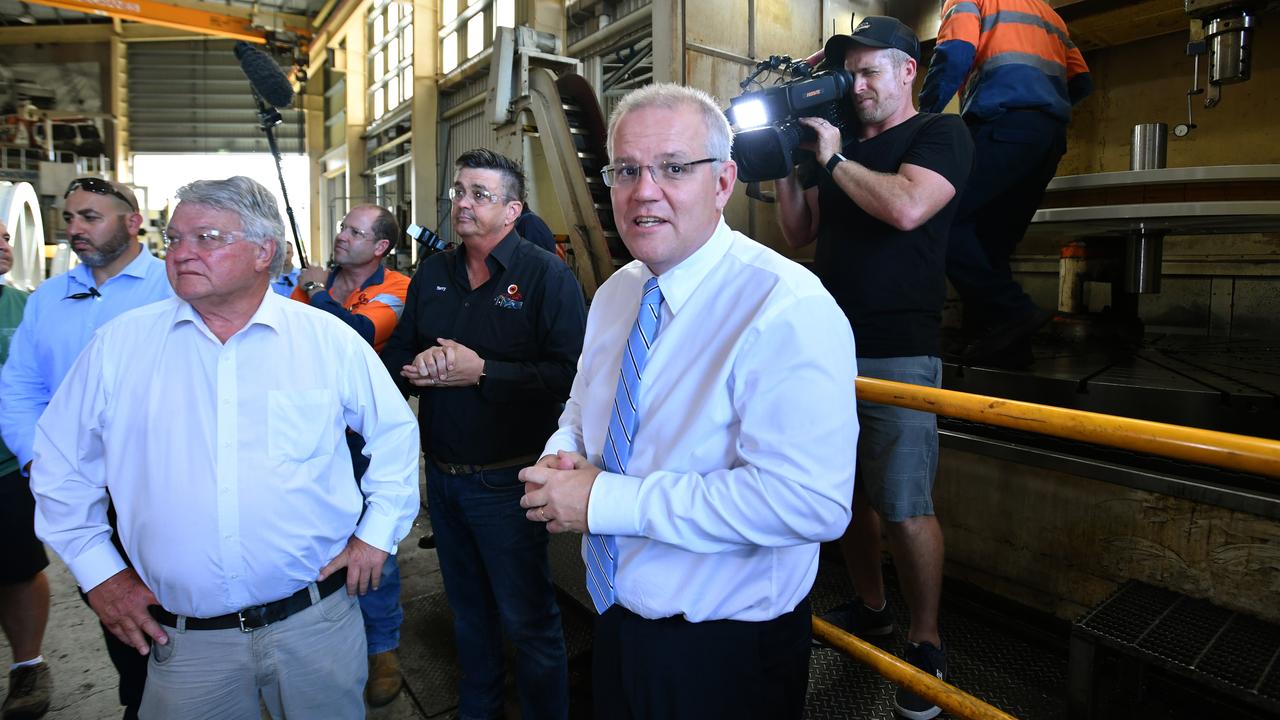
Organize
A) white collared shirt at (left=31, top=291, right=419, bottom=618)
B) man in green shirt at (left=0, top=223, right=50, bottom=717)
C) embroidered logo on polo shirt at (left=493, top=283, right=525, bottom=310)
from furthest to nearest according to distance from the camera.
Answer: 1. man in green shirt at (left=0, top=223, right=50, bottom=717)
2. embroidered logo on polo shirt at (left=493, top=283, right=525, bottom=310)
3. white collared shirt at (left=31, top=291, right=419, bottom=618)

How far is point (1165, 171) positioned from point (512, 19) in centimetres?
1026

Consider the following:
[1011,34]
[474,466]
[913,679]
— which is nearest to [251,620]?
[474,466]

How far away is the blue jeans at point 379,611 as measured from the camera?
271 cm

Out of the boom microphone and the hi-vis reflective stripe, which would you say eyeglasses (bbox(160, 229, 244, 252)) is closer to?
the hi-vis reflective stripe

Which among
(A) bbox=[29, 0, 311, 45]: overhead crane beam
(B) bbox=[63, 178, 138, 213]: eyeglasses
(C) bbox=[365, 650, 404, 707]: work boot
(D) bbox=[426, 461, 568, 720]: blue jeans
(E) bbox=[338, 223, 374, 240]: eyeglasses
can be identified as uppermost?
(A) bbox=[29, 0, 311, 45]: overhead crane beam

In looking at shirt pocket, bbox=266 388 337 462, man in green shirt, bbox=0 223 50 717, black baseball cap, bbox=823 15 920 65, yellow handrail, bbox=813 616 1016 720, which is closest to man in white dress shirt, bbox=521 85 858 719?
yellow handrail, bbox=813 616 1016 720

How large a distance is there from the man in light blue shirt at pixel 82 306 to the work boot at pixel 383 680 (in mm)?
734

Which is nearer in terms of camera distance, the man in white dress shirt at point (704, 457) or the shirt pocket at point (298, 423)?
the man in white dress shirt at point (704, 457)

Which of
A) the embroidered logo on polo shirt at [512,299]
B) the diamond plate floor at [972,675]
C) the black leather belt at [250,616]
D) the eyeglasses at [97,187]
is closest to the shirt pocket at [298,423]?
the black leather belt at [250,616]

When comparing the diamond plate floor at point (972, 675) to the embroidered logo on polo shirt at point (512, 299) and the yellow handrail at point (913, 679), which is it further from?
the embroidered logo on polo shirt at point (512, 299)

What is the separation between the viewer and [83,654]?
118 inches

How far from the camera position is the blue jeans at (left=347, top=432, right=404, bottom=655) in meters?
2.71

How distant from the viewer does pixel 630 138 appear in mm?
1239

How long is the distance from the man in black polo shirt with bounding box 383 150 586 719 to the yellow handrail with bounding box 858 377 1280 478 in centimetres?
114
